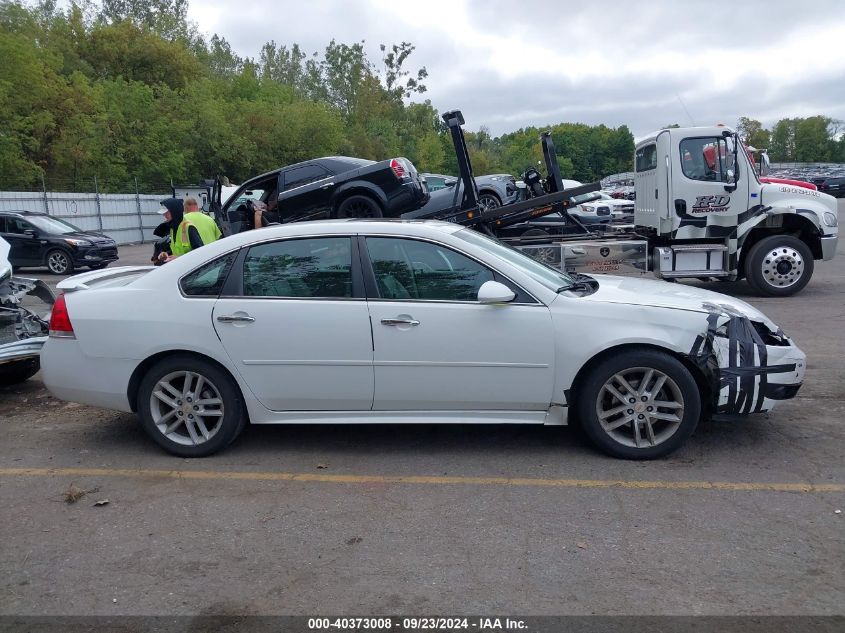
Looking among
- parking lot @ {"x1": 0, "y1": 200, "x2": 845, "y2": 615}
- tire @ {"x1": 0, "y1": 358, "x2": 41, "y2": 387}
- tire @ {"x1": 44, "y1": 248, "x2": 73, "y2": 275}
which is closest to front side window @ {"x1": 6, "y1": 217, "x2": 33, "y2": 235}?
tire @ {"x1": 44, "y1": 248, "x2": 73, "y2": 275}

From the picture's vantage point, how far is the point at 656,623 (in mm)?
3217

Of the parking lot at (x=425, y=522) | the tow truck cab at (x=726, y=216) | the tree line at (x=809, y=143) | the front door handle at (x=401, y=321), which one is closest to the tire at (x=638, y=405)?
the parking lot at (x=425, y=522)

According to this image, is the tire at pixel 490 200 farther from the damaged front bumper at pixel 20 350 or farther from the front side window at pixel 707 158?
the damaged front bumper at pixel 20 350

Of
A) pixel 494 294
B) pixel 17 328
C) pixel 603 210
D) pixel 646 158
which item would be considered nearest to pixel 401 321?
pixel 494 294

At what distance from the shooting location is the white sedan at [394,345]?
486cm

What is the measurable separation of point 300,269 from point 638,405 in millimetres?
2370

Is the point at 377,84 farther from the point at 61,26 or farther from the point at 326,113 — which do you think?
the point at 61,26

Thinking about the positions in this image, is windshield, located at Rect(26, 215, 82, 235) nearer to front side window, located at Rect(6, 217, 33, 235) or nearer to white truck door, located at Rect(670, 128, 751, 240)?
front side window, located at Rect(6, 217, 33, 235)

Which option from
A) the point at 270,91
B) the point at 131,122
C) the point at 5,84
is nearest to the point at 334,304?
the point at 5,84

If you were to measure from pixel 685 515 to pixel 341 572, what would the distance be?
1882 millimetres

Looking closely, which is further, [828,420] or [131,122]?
[131,122]

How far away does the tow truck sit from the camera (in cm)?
1149

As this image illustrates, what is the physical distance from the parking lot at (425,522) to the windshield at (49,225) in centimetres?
1416

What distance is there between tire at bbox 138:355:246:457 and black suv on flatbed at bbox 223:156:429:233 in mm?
7550
